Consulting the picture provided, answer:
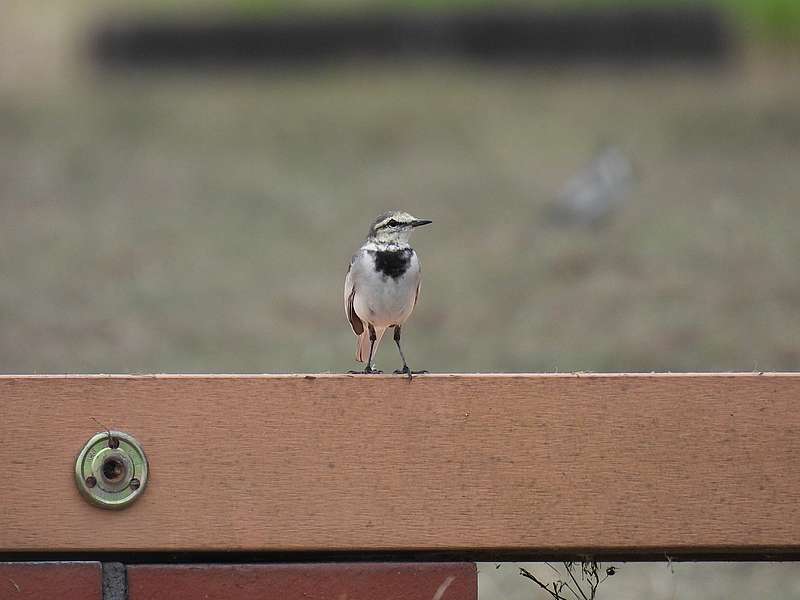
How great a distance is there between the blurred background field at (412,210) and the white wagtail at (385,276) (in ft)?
4.99

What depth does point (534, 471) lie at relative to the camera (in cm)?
269

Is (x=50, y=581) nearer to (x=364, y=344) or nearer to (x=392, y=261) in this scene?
(x=392, y=261)

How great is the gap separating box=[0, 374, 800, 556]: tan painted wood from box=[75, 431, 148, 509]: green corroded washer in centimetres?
3

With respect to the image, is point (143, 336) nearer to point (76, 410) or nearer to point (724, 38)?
point (76, 410)

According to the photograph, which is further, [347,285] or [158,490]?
[347,285]

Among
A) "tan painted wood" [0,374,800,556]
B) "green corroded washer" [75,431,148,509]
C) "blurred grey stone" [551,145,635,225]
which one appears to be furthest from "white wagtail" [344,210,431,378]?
"blurred grey stone" [551,145,635,225]

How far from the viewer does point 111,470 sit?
2.63 m

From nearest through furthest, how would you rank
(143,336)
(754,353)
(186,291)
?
(754,353) < (143,336) < (186,291)

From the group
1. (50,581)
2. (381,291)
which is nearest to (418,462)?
(50,581)

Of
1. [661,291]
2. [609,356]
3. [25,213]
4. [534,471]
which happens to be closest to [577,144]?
[661,291]

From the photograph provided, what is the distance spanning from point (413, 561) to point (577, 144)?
9710 mm

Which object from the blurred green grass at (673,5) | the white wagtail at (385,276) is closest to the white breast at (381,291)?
the white wagtail at (385,276)

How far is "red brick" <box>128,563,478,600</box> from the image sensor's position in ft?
8.79

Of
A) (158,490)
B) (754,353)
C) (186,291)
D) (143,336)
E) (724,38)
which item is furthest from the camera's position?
(724,38)
